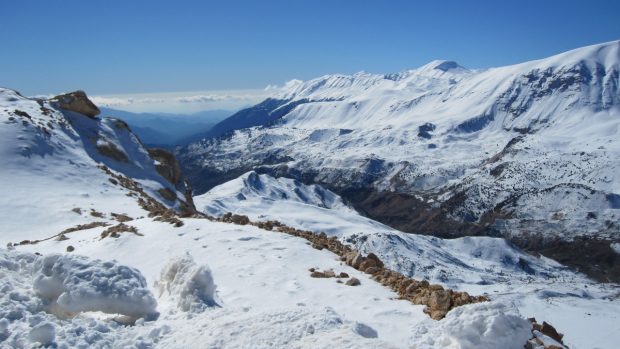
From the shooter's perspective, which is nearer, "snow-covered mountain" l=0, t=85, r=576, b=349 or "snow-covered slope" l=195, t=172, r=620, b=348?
"snow-covered mountain" l=0, t=85, r=576, b=349

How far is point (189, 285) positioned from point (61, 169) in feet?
105

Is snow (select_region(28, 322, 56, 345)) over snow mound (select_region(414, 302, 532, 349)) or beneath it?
beneath

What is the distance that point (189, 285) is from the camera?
12.8 metres

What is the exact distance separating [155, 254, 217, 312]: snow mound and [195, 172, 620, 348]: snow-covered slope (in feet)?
244

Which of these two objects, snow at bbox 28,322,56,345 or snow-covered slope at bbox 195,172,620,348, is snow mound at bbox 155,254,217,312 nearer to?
snow at bbox 28,322,56,345

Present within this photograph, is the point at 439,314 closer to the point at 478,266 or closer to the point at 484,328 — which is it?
the point at 484,328

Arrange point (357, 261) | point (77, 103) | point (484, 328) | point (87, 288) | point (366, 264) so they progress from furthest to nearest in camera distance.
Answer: point (77, 103) → point (357, 261) → point (366, 264) → point (87, 288) → point (484, 328)

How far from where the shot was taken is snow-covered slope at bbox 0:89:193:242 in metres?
30.5

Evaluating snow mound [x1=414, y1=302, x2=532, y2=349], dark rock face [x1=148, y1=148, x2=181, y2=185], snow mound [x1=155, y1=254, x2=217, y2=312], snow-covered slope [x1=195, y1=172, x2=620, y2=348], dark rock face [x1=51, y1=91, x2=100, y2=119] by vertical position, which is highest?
dark rock face [x1=51, y1=91, x2=100, y2=119]

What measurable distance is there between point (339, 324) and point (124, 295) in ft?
16.3

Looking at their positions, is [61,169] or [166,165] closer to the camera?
[61,169]

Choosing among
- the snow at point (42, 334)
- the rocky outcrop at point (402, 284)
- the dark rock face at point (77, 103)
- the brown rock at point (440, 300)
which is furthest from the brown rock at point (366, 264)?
the dark rock face at point (77, 103)

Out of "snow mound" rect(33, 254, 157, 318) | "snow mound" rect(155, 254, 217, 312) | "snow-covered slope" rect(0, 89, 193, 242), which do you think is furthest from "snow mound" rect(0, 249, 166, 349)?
"snow-covered slope" rect(0, 89, 193, 242)

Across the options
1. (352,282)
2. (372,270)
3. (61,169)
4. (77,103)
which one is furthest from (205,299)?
(77,103)
